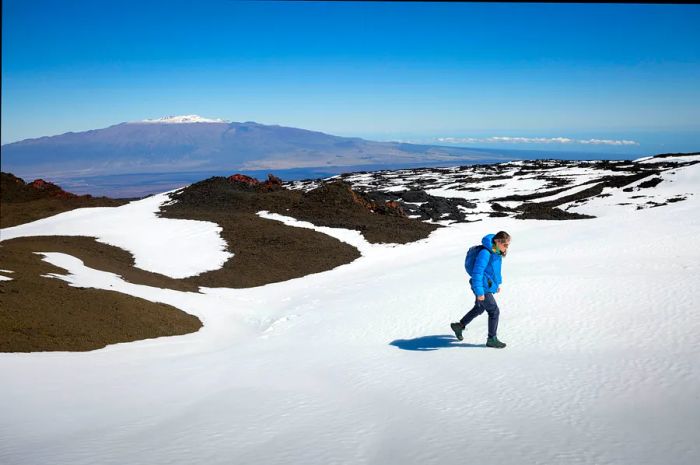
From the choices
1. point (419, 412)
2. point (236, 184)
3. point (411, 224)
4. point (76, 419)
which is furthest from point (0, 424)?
point (236, 184)

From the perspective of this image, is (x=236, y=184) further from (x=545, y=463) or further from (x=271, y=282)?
(x=545, y=463)

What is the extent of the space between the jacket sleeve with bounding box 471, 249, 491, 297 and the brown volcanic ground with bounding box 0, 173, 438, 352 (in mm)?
9678

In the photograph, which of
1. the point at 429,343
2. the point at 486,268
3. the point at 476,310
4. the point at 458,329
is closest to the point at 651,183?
the point at 429,343

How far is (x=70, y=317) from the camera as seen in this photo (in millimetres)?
13320

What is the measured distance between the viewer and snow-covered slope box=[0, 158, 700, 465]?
6.39 m

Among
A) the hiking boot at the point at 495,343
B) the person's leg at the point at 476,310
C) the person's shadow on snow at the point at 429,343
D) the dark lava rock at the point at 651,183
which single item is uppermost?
the dark lava rock at the point at 651,183

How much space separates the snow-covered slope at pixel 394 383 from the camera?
6395 mm

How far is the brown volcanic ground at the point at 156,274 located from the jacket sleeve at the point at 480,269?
9678 millimetres

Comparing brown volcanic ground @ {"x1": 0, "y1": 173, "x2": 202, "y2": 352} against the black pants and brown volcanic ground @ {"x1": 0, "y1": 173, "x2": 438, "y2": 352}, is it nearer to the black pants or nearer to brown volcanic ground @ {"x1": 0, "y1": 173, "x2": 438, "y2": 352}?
brown volcanic ground @ {"x1": 0, "y1": 173, "x2": 438, "y2": 352}

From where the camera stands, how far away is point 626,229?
92.5 ft

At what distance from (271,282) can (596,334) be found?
16.6 m

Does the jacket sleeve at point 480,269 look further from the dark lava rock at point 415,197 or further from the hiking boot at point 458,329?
the dark lava rock at point 415,197

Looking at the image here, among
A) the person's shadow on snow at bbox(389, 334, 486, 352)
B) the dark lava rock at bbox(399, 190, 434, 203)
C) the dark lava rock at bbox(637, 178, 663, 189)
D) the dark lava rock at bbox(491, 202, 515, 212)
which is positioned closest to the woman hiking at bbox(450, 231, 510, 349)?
the person's shadow on snow at bbox(389, 334, 486, 352)

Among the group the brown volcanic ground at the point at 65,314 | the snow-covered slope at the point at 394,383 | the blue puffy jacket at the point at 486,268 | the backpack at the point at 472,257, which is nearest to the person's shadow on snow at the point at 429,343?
the snow-covered slope at the point at 394,383
